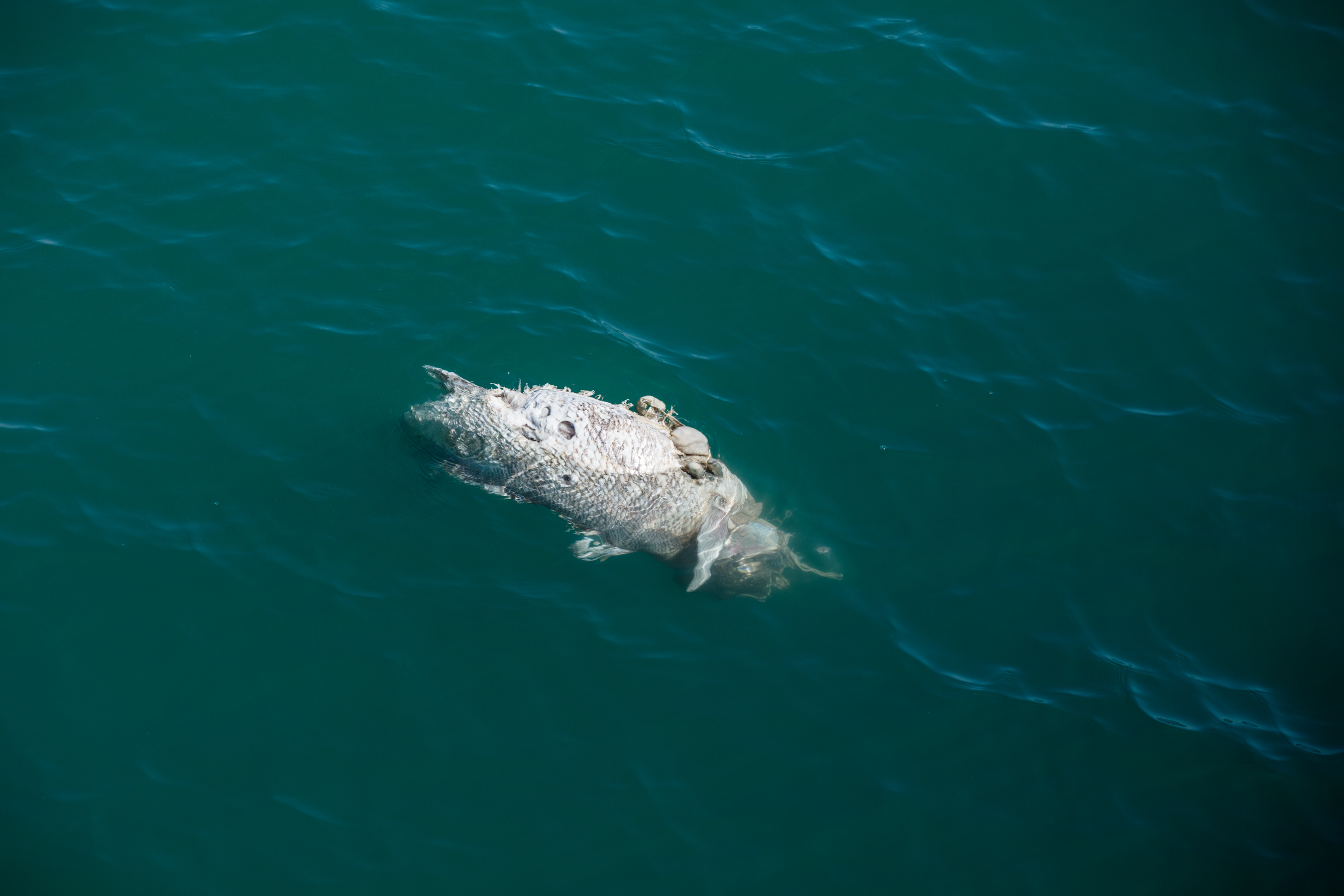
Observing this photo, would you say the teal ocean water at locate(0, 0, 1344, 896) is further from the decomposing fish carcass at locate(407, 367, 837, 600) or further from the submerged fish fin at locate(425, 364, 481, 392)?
the submerged fish fin at locate(425, 364, 481, 392)

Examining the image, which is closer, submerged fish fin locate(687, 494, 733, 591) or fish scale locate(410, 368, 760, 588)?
fish scale locate(410, 368, 760, 588)

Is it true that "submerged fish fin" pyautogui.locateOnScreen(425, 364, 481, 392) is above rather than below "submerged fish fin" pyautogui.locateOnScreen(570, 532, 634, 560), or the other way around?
above

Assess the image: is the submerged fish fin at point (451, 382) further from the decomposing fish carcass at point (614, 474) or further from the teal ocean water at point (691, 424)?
the teal ocean water at point (691, 424)

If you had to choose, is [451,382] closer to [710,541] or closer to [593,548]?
[593,548]

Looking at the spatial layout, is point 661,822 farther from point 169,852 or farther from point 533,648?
point 169,852

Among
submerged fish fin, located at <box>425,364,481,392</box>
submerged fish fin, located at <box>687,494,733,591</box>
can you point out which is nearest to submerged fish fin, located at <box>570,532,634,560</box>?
submerged fish fin, located at <box>687,494,733,591</box>

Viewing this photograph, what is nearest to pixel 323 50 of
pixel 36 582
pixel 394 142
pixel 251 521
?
pixel 394 142

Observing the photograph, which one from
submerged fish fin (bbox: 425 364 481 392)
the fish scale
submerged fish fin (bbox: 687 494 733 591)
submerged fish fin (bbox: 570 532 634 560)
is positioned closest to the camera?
the fish scale
